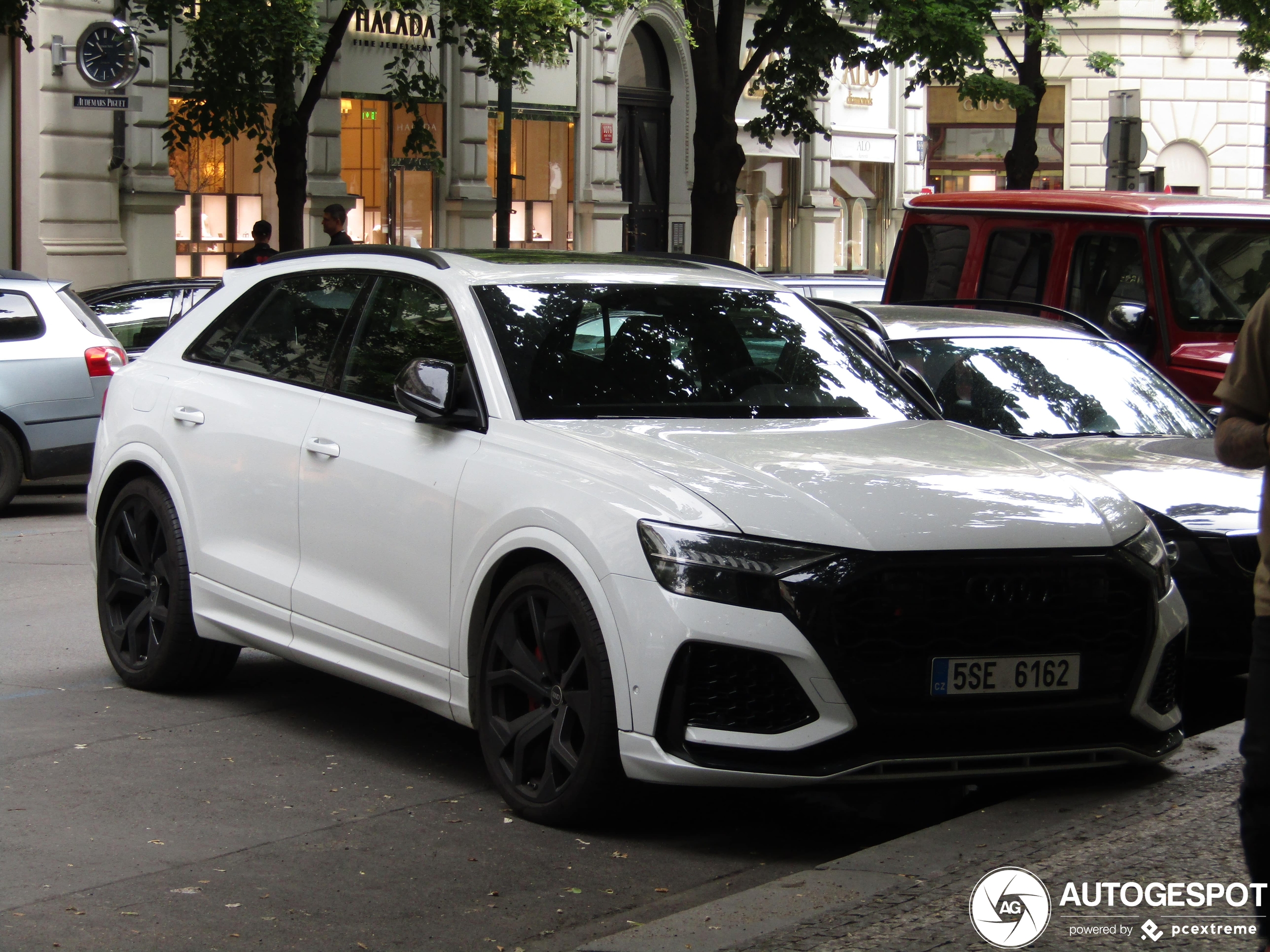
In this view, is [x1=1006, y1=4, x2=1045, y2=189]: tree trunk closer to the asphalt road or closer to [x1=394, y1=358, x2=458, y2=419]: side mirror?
the asphalt road

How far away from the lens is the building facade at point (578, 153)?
2334cm

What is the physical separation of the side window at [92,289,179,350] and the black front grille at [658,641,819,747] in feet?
36.7

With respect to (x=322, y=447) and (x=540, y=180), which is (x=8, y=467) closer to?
(x=322, y=447)

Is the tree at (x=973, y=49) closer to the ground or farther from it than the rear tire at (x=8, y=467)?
farther from it

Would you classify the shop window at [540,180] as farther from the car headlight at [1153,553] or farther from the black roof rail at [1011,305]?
the car headlight at [1153,553]

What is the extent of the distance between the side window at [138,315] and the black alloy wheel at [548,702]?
34.4ft

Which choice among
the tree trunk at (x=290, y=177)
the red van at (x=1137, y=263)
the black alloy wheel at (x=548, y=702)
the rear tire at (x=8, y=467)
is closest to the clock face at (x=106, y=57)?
the tree trunk at (x=290, y=177)

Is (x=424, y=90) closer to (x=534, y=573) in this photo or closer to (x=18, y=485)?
(x=18, y=485)

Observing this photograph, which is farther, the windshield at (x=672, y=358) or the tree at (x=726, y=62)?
the tree at (x=726, y=62)

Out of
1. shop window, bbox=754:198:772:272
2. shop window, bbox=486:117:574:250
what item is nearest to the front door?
shop window, bbox=486:117:574:250

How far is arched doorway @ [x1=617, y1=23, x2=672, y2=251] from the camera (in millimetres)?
34688

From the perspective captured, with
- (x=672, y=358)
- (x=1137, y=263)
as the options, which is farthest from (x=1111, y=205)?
(x=672, y=358)

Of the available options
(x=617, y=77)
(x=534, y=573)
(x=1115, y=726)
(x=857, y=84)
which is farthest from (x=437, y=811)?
(x=857, y=84)

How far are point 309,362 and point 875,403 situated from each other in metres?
1.99
